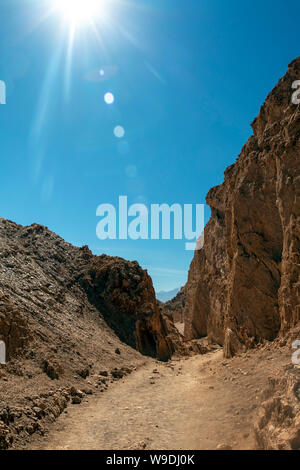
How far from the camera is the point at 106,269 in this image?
92.4 ft

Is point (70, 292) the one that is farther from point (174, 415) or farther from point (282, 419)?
point (282, 419)

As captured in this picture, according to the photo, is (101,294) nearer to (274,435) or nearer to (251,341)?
(251,341)

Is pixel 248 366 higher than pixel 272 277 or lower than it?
lower

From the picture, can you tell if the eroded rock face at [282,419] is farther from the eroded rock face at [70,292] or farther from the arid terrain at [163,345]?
the eroded rock face at [70,292]

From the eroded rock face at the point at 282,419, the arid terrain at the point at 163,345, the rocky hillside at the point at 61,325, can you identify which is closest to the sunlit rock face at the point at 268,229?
the arid terrain at the point at 163,345

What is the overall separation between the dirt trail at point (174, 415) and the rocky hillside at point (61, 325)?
2.86 feet

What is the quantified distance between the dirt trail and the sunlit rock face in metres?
1.97

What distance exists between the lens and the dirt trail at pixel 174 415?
6715 mm

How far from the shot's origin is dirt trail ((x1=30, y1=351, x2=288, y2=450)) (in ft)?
22.0

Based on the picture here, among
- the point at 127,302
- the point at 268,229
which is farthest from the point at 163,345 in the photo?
the point at 268,229
